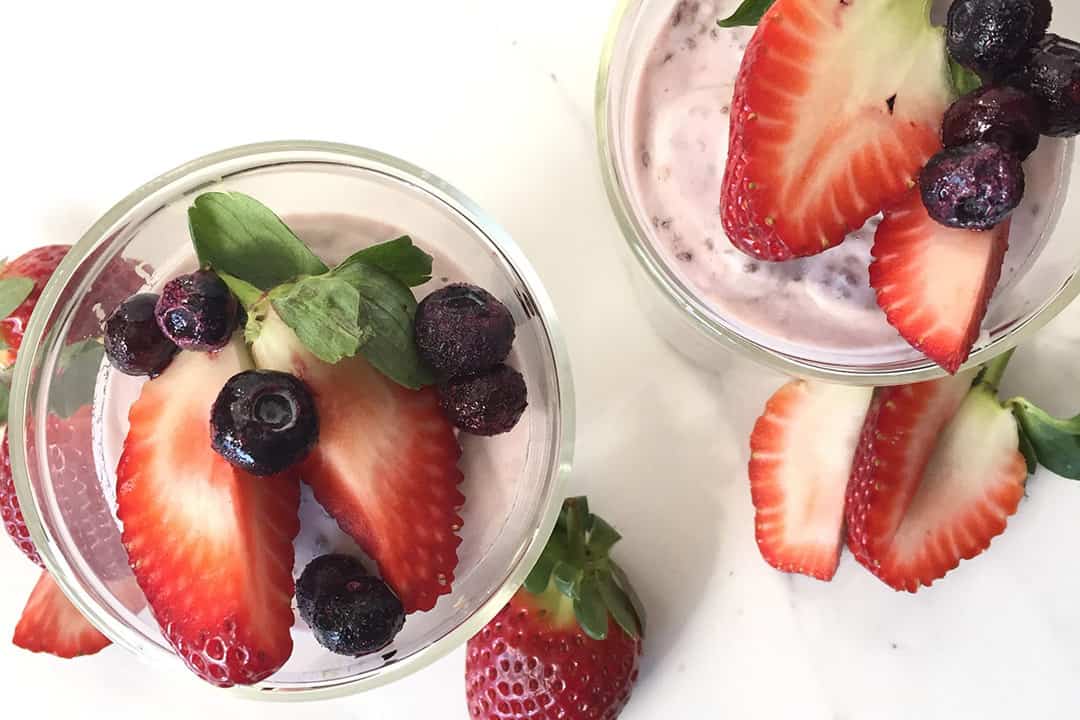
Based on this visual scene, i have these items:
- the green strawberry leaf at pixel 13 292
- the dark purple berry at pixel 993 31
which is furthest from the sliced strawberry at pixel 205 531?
the dark purple berry at pixel 993 31

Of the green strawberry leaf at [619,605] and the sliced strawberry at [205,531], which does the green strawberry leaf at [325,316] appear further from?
the green strawberry leaf at [619,605]

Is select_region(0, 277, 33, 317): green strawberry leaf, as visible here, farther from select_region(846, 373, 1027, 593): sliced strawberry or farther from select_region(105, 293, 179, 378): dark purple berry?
select_region(846, 373, 1027, 593): sliced strawberry

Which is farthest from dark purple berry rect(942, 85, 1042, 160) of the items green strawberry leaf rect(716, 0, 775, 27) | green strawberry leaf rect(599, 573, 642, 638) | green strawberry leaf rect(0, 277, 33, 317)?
green strawberry leaf rect(0, 277, 33, 317)

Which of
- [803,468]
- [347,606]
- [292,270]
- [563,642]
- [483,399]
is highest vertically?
[292,270]

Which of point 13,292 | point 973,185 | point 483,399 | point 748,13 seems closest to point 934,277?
point 973,185

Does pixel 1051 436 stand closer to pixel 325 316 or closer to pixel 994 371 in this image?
pixel 994 371
